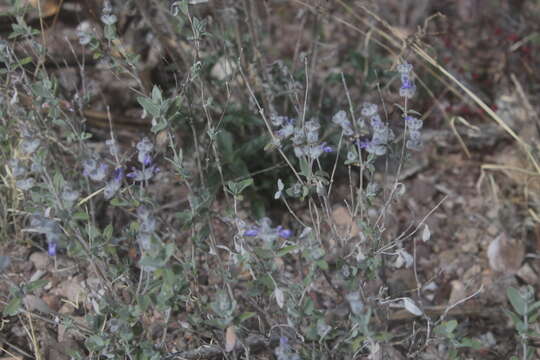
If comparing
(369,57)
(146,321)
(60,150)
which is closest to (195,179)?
(60,150)

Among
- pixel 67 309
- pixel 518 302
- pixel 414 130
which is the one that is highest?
pixel 414 130

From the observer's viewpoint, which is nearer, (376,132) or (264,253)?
(264,253)

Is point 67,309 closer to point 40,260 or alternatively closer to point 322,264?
point 40,260

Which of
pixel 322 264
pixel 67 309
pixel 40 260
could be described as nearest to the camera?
pixel 322 264

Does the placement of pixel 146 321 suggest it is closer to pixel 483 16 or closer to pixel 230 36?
pixel 230 36

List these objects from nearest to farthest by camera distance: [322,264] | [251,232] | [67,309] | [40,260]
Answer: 1. [322,264]
2. [251,232]
3. [67,309]
4. [40,260]

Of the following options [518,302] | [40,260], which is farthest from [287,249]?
[40,260]

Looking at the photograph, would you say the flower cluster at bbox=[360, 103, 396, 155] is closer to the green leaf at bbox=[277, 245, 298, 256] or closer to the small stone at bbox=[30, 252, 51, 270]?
the green leaf at bbox=[277, 245, 298, 256]

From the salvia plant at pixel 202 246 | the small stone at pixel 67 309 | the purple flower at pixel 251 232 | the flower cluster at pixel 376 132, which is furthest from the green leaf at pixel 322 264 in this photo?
the small stone at pixel 67 309

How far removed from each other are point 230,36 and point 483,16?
1.68m

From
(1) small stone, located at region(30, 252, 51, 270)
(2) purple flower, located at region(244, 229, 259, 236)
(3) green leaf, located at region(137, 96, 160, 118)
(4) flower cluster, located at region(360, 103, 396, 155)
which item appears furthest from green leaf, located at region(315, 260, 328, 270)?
(1) small stone, located at region(30, 252, 51, 270)

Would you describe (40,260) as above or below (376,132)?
below

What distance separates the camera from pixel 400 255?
158cm

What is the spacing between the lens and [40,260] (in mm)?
2189
